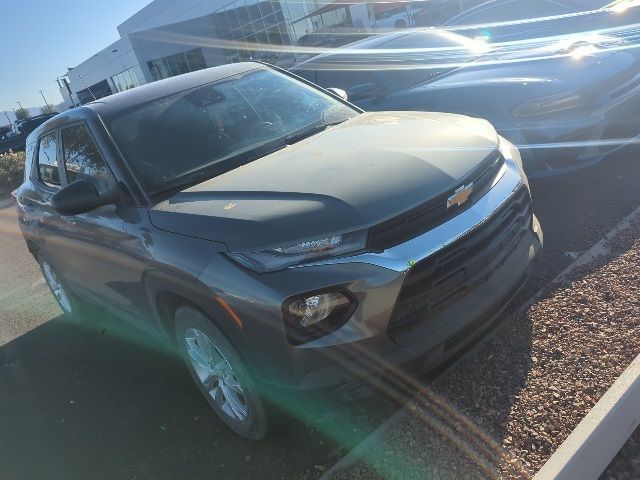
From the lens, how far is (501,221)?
8.91 feet

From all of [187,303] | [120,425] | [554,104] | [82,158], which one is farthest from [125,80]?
[187,303]

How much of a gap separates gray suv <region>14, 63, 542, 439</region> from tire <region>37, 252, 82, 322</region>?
2.82 feet

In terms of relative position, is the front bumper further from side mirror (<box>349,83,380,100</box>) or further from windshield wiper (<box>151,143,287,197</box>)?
side mirror (<box>349,83,380,100</box>)

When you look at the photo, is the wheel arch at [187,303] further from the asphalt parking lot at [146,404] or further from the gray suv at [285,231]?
the asphalt parking lot at [146,404]

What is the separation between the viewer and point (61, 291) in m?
4.97

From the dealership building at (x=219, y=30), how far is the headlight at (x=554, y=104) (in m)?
21.5

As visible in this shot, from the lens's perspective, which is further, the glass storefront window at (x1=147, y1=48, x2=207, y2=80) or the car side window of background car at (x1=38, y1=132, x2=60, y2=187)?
the glass storefront window at (x1=147, y1=48, x2=207, y2=80)

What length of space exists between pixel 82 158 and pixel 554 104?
366 centimetres

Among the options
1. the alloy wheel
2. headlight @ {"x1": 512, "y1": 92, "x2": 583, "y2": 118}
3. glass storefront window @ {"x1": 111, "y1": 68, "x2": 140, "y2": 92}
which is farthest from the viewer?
glass storefront window @ {"x1": 111, "y1": 68, "x2": 140, "y2": 92}

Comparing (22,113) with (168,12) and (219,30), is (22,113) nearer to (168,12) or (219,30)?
(168,12)

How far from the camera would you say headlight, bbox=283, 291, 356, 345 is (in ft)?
7.36

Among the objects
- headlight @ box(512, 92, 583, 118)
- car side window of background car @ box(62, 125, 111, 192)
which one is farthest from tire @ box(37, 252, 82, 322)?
headlight @ box(512, 92, 583, 118)

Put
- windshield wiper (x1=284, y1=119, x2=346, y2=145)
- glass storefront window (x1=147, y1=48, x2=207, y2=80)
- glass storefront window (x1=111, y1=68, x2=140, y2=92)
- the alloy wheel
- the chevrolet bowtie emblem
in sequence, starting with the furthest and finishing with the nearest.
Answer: glass storefront window (x1=111, y1=68, x2=140, y2=92)
glass storefront window (x1=147, y1=48, x2=207, y2=80)
windshield wiper (x1=284, y1=119, x2=346, y2=145)
the alloy wheel
the chevrolet bowtie emblem

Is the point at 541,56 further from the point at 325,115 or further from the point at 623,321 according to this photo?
the point at 623,321
